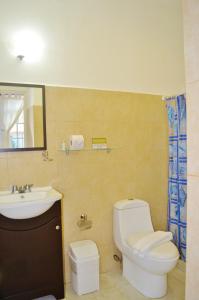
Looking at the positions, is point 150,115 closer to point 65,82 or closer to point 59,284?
point 65,82

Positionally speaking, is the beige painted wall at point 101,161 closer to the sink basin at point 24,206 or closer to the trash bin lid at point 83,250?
the trash bin lid at point 83,250

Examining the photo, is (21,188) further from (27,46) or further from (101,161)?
(27,46)

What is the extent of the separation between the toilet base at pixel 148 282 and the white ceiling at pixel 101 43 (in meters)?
1.84

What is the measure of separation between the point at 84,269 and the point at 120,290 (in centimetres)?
41

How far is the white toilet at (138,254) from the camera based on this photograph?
1.98 meters

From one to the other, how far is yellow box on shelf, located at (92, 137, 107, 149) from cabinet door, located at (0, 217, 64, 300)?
0.83 meters

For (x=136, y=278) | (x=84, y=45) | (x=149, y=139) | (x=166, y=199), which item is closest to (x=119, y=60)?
(x=84, y=45)

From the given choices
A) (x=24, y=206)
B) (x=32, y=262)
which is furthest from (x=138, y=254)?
(x=24, y=206)

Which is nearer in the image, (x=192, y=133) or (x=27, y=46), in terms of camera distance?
(x=192, y=133)

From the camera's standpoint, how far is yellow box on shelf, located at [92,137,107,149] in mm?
2434

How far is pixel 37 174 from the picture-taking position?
2.21 m

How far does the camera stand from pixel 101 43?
2.53 meters

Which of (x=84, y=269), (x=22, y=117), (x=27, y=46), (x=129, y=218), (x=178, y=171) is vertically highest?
(x=27, y=46)

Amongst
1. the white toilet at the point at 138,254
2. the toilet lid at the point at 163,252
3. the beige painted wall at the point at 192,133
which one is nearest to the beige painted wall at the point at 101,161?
the white toilet at the point at 138,254
